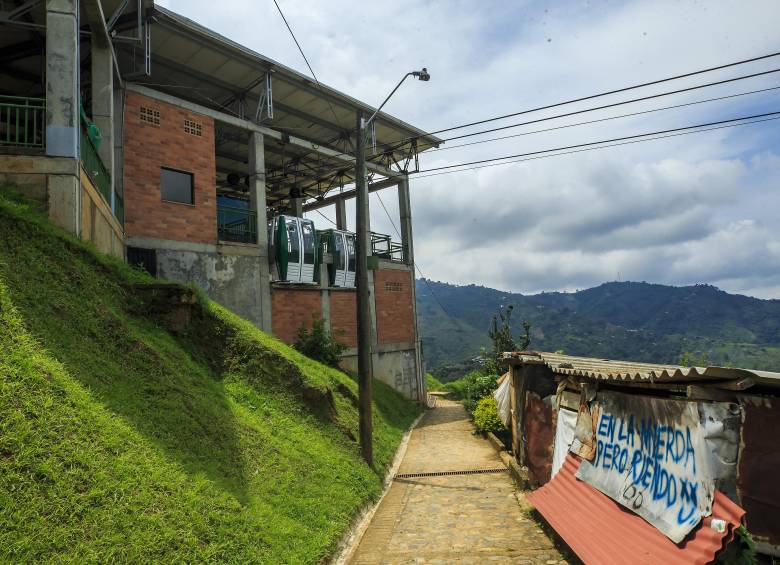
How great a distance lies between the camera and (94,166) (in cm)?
1241

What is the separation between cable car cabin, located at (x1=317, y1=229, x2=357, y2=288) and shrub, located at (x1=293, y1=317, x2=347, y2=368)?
3.43m

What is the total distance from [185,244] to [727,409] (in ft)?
55.2

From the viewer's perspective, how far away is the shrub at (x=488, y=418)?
59.2ft

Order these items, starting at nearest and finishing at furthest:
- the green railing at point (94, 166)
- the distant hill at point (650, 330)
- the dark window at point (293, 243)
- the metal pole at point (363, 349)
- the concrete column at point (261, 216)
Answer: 1. the green railing at point (94, 166)
2. the metal pole at point (363, 349)
3. the concrete column at point (261, 216)
4. the dark window at point (293, 243)
5. the distant hill at point (650, 330)

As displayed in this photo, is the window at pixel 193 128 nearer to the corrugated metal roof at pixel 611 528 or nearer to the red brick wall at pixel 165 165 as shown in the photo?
the red brick wall at pixel 165 165

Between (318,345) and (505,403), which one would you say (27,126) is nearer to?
(318,345)

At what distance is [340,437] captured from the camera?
11.9 meters

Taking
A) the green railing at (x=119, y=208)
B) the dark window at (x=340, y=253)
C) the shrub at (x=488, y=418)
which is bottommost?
the shrub at (x=488, y=418)

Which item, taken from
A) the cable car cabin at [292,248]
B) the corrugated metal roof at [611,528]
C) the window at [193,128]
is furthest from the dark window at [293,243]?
the corrugated metal roof at [611,528]

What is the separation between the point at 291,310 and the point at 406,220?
412 inches

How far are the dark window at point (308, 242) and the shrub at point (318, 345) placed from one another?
2.67 meters

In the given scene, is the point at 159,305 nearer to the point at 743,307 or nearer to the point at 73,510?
the point at 73,510

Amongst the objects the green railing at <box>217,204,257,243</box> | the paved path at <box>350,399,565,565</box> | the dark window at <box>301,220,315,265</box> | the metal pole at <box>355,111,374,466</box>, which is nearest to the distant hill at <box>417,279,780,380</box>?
the dark window at <box>301,220,315,265</box>

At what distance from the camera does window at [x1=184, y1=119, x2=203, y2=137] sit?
18328mm
